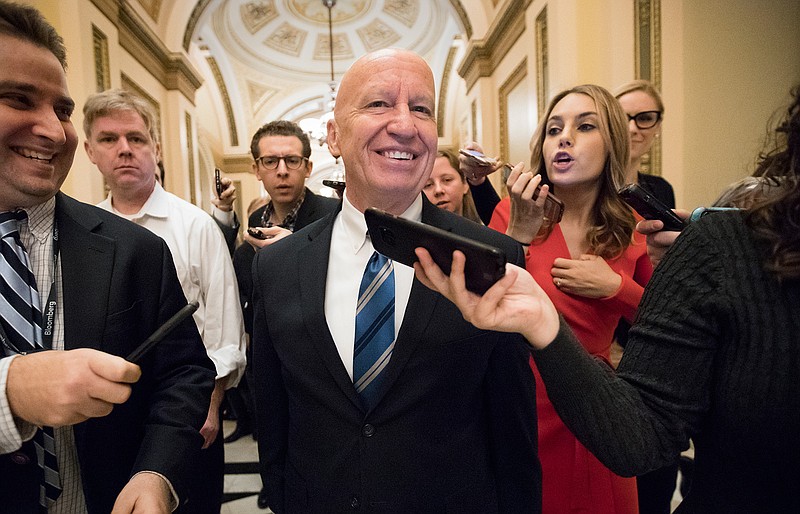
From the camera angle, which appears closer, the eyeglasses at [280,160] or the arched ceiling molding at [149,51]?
the eyeglasses at [280,160]

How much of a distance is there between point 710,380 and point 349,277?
79 cm

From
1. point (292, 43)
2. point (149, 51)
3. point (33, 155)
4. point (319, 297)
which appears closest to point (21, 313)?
point (33, 155)

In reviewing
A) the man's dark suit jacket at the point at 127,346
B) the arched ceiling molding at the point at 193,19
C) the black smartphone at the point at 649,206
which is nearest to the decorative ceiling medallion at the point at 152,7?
the arched ceiling molding at the point at 193,19

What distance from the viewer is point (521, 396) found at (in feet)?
3.84

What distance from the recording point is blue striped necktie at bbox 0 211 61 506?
3.17 ft

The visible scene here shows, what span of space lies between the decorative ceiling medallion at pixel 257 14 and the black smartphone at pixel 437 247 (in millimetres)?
12571

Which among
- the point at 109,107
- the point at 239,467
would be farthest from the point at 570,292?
the point at 239,467

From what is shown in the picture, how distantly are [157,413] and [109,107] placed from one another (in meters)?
1.44

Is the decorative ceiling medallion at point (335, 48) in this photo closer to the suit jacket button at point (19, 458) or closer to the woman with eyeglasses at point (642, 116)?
the woman with eyeglasses at point (642, 116)

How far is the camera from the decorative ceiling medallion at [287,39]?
12672 mm

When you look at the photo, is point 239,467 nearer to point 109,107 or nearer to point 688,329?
point 109,107

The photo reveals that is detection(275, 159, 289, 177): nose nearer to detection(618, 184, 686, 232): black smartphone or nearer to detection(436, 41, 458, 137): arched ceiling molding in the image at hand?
detection(618, 184, 686, 232): black smartphone

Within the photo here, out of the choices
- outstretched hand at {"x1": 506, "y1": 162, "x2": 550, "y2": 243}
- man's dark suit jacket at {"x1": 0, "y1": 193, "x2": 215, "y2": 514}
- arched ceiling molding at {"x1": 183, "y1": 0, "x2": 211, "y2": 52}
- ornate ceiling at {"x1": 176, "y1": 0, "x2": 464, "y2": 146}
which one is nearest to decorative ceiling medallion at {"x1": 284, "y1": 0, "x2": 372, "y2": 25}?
ornate ceiling at {"x1": 176, "y1": 0, "x2": 464, "y2": 146}

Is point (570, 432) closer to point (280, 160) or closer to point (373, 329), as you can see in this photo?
point (373, 329)
